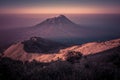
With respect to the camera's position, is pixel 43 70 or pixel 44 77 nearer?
pixel 44 77

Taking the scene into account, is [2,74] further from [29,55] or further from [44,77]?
[29,55]

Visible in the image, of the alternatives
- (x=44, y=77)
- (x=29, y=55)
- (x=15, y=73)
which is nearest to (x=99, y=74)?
(x=44, y=77)

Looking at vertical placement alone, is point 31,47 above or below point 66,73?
below

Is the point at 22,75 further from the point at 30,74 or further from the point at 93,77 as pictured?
the point at 93,77

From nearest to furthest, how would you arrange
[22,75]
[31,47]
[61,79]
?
[61,79], [22,75], [31,47]

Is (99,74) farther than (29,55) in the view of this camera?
No

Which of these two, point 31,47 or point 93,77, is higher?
point 93,77

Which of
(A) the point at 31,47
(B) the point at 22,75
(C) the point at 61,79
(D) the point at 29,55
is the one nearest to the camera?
(C) the point at 61,79

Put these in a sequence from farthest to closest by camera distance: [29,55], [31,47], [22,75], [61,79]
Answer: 1. [31,47]
2. [29,55]
3. [22,75]
4. [61,79]

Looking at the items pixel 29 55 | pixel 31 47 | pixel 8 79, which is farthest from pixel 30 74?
pixel 31 47
